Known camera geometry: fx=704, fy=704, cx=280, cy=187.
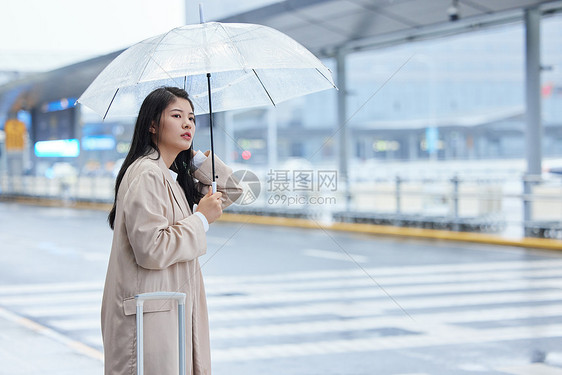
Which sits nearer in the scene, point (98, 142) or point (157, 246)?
point (157, 246)

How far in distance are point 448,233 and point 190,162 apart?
1123 cm

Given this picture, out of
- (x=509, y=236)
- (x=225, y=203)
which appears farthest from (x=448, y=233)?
(x=225, y=203)

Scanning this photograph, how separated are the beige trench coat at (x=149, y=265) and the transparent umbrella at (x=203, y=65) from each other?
564mm

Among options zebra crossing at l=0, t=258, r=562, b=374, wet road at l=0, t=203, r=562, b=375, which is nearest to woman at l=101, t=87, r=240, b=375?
wet road at l=0, t=203, r=562, b=375

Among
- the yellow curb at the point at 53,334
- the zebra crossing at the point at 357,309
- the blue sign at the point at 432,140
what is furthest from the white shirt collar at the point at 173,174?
the blue sign at the point at 432,140

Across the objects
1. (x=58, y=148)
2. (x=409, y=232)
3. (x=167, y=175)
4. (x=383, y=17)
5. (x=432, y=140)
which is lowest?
(x=409, y=232)

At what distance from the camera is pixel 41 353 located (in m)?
5.59

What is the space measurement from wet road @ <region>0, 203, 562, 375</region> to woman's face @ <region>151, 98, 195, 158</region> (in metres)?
2.62

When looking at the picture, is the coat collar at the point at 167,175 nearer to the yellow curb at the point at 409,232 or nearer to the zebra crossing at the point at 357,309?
the zebra crossing at the point at 357,309

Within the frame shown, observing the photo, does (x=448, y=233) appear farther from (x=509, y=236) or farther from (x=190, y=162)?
(x=190, y=162)

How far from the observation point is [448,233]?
13.6 metres

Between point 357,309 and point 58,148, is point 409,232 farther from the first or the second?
point 58,148

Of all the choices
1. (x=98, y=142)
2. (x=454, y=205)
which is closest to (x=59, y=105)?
(x=98, y=142)

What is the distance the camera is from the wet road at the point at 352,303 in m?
5.26
